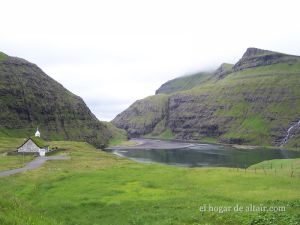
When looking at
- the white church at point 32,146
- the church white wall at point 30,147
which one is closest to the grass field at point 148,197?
the white church at point 32,146

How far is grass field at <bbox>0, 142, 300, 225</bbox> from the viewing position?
3628 cm

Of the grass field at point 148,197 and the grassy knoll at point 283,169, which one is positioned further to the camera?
the grassy knoll at point 283,169

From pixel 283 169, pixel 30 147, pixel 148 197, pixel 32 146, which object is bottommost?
pixel 283 169

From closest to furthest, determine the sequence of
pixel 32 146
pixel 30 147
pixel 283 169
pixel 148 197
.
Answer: pixel 148 197 < pixel 283 169 < pixel 32 146 < pixel 30 147

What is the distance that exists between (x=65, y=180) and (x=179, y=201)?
28.2 m

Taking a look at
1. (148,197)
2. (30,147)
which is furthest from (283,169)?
(30,147)

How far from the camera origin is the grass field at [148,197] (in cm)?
3628

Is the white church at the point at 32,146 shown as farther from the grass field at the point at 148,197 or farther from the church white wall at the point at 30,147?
the grass field at the point at 148,197

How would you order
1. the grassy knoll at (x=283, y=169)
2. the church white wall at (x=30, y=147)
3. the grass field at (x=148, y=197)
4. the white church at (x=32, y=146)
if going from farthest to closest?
the church white wall at (x=30, y=147)
the white church at (x=32, y=146)
the grassy knoll at (x=283, y=169)
the grass field at (x=148, y=197)

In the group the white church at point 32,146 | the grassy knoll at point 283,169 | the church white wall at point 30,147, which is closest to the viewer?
the grassy knoll at point 283,169

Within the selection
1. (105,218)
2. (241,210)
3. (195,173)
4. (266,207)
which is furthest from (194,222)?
(195,173)

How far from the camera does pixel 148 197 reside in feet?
167

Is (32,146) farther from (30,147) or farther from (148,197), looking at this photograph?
(148,197)

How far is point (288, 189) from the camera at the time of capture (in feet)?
172
